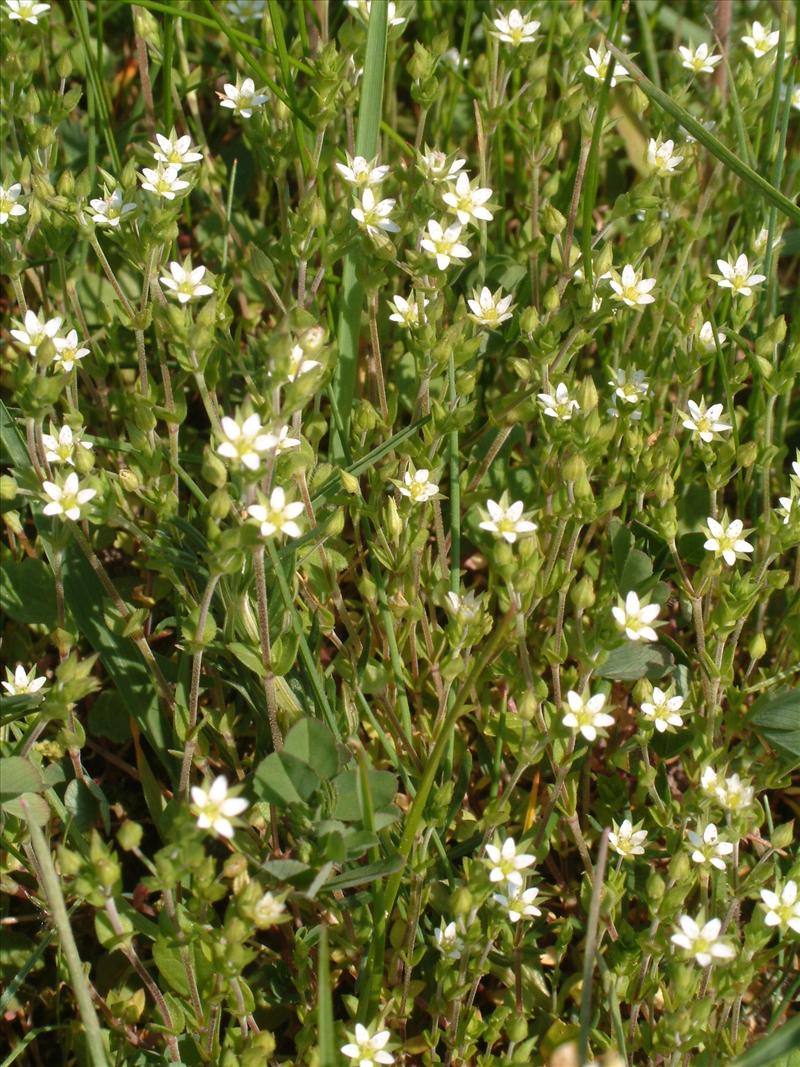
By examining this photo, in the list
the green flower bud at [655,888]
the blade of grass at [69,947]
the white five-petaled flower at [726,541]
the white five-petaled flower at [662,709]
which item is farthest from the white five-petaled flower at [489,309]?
the blade of grass at [69,947]

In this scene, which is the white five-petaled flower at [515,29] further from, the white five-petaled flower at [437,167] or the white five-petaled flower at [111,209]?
the white five-petaled flower at [111,209]

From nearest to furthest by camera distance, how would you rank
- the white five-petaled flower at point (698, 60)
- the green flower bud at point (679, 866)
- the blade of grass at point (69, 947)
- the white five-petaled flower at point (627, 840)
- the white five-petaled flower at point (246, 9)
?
1. the blade of grass at point (69, 947)
2. the green flower bud at point (679, 866)
3. the white five-petaled flower at point (627, 840)
4. the white five-petaled flower at point (698, 60)
5. the white five-petaled flower at point (246, 9)

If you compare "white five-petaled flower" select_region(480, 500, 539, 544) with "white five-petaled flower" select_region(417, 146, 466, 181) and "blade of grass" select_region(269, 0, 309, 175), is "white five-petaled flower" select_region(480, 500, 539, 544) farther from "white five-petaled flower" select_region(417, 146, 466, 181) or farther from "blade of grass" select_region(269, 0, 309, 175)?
"blade of grass" select_region(269, 0, 309, 175)

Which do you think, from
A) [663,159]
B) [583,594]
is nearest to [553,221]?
[663,159]

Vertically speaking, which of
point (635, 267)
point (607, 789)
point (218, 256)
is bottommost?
point (607, 789)

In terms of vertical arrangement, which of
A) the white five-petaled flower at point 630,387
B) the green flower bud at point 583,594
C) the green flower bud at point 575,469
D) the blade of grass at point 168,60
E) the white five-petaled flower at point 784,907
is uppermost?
the blade of grass at point 168,60

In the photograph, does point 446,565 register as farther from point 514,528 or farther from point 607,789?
point 607,789

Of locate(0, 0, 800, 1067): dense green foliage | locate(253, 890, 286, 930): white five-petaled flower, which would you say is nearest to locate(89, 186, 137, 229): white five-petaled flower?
locate(0, 0, 800, 1067): dense green foliage

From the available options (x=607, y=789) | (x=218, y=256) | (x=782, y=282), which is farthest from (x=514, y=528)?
(x=782, y=282)
